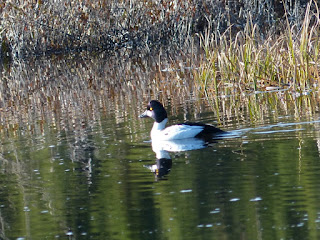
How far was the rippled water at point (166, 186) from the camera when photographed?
5789 millimetres

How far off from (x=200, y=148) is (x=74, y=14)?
720 inches

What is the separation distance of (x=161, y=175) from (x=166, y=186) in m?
0.52

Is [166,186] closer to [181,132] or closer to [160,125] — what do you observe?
[181,132]

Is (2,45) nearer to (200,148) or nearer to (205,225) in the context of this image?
(200,148)

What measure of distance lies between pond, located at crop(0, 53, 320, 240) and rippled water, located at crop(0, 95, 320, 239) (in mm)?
11

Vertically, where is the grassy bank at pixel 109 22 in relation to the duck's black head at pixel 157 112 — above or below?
above

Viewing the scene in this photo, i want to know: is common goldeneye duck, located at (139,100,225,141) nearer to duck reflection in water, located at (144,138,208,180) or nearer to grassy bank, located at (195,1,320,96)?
duck reflection in water, located at (144,138,208,180)

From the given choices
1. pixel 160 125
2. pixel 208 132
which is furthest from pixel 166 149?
pixel 160 125

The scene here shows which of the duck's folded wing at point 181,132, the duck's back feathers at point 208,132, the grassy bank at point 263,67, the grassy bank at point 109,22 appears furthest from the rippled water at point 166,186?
the grassy bank at point 109,22

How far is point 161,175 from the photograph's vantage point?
7.61 meters

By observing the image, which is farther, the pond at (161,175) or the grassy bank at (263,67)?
the grassy bank at (263,67)

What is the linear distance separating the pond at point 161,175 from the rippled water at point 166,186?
0.01 metres

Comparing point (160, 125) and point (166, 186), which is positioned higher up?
point (160, 125)

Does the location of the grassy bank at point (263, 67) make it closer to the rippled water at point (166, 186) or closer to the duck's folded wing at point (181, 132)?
the rippled water at point (166, 186)
